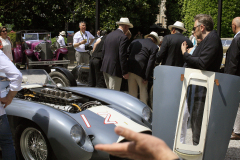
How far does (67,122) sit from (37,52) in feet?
31.5

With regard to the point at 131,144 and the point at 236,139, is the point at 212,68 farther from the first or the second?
the point at 131,144

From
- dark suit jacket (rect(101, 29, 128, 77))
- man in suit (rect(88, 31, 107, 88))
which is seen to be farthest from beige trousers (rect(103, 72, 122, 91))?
man in suit (rect(88, 31, 107, 88))

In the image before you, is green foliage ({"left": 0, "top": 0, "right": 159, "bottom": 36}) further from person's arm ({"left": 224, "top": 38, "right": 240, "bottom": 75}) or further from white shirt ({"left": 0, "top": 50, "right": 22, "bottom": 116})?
white shirt ({"left": 0, "top": 50, "right": 22, "bottom": 116})

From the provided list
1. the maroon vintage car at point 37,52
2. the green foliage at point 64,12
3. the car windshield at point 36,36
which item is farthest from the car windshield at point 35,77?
the green foliage at point 64,12

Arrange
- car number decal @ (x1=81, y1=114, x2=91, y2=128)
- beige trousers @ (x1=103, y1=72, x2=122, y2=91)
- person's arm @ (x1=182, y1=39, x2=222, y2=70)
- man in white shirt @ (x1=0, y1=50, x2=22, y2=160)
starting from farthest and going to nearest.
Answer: beige trousers @ (x1=103, y1=72, x2=122, y2=91) < person's arm @ (x1=182, y1=39, x2=222, y2=70) < car number decal @ (x1=81, y1=114, x2=91, y2=128) < man in white shirt @ (x1=0, y1=50, x2=22, y2=160)

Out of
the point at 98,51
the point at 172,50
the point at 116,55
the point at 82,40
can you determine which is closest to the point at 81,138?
the point at 116,55

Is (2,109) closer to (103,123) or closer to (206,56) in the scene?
(103,123)

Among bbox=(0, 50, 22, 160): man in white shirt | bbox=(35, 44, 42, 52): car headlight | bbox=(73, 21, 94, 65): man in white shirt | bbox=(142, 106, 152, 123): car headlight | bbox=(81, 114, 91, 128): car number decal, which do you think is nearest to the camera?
bbox=(0, 50, 22, 160): man in white shirt

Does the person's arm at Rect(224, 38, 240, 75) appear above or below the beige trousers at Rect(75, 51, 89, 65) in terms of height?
above

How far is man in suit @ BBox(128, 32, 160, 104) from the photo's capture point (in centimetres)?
538

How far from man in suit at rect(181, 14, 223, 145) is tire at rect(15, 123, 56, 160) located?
1493 millimetres

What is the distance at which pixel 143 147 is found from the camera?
0.97 metres

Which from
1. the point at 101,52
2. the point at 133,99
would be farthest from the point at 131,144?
the point at 101,52

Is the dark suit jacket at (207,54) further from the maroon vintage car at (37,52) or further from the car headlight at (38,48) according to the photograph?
the car headlight at (38,48)
